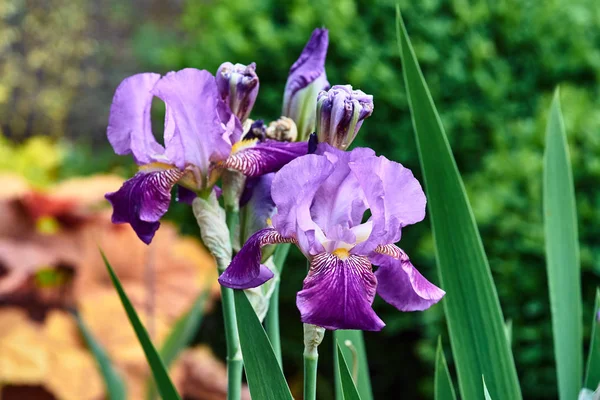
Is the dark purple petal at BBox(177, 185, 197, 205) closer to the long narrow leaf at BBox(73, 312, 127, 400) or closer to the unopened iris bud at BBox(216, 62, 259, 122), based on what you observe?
the unopened iris bud at BBox(216, 62, 259, 122)

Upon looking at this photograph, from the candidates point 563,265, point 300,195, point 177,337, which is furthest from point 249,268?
point 177,337

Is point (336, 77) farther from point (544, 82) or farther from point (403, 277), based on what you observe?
point (403, 277)

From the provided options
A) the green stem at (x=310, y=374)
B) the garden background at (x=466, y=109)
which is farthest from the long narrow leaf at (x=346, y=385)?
the garden background at (x=466, y=109)

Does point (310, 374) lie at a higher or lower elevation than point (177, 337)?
higher

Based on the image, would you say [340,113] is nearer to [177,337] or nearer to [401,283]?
[401,283]

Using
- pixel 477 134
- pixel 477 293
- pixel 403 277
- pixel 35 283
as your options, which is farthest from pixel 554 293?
pixel 35 283

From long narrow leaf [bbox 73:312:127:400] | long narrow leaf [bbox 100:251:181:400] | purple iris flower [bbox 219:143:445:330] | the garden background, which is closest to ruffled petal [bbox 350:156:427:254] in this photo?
purple iris flower [bbox 219:143:445:330]
